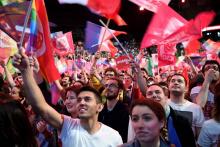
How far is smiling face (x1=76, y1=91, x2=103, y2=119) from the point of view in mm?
3886

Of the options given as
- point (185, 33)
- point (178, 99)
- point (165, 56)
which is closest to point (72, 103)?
point (178, 99)

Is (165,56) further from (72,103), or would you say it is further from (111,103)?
(72,103)

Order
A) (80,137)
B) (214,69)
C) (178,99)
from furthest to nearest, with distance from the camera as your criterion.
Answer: (214,69) < (178,99) < (80,137)

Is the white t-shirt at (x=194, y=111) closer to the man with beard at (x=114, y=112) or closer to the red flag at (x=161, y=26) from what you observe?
the man with beard at (x=114, y=112)

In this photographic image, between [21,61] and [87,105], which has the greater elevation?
[21,61]

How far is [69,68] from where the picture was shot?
12.5 m

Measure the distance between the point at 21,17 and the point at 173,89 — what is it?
2.26 meters

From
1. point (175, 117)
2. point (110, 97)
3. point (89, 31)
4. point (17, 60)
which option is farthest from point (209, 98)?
point (89, 31)

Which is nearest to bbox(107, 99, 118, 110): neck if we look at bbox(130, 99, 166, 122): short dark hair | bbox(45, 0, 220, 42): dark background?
bbox(130, 99, 166, 122): short dark hair

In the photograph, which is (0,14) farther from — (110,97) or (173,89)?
(173,89)

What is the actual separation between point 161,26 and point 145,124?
425 cm

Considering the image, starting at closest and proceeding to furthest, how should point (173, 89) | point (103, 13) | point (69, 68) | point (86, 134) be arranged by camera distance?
1. point (86, 134)
2. point (173, 89)
3. point (103, 13)
4. point (69, 68)

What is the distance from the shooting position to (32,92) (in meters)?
3.24

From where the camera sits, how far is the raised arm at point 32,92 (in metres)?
3.02
